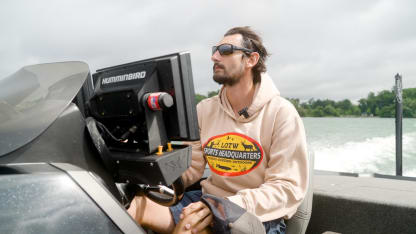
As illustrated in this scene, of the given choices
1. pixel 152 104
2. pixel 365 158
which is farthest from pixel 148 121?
pixel 365 158

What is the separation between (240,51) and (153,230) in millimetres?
1339

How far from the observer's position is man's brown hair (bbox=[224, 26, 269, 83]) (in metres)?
2.29

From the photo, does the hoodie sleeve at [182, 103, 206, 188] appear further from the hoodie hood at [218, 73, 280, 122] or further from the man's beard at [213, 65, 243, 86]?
the man's beard at [213, 65, 243, 86]

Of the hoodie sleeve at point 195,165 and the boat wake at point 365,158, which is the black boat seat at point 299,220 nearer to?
the hoodie sleeve at point 195,165

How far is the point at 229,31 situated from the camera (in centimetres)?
239

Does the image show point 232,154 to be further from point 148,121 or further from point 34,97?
point 34,97

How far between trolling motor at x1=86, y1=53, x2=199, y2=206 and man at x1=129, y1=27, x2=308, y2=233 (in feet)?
0.80

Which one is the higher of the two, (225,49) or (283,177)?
(225,49)

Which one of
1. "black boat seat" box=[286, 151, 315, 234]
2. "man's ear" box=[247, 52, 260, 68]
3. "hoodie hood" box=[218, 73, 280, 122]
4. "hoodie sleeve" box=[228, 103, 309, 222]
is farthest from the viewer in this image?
"man's ear" box=[247, 52, 260, 68]

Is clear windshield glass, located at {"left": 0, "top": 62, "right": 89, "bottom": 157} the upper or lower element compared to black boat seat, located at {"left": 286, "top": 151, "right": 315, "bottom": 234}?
upper

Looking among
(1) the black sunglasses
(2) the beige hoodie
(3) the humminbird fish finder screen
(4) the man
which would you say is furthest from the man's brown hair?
(3) the humminbird fish finder screen

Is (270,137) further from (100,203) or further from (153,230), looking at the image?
(100,203)

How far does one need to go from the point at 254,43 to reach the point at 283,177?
1189 millimetres

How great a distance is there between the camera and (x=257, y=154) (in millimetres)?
1783
